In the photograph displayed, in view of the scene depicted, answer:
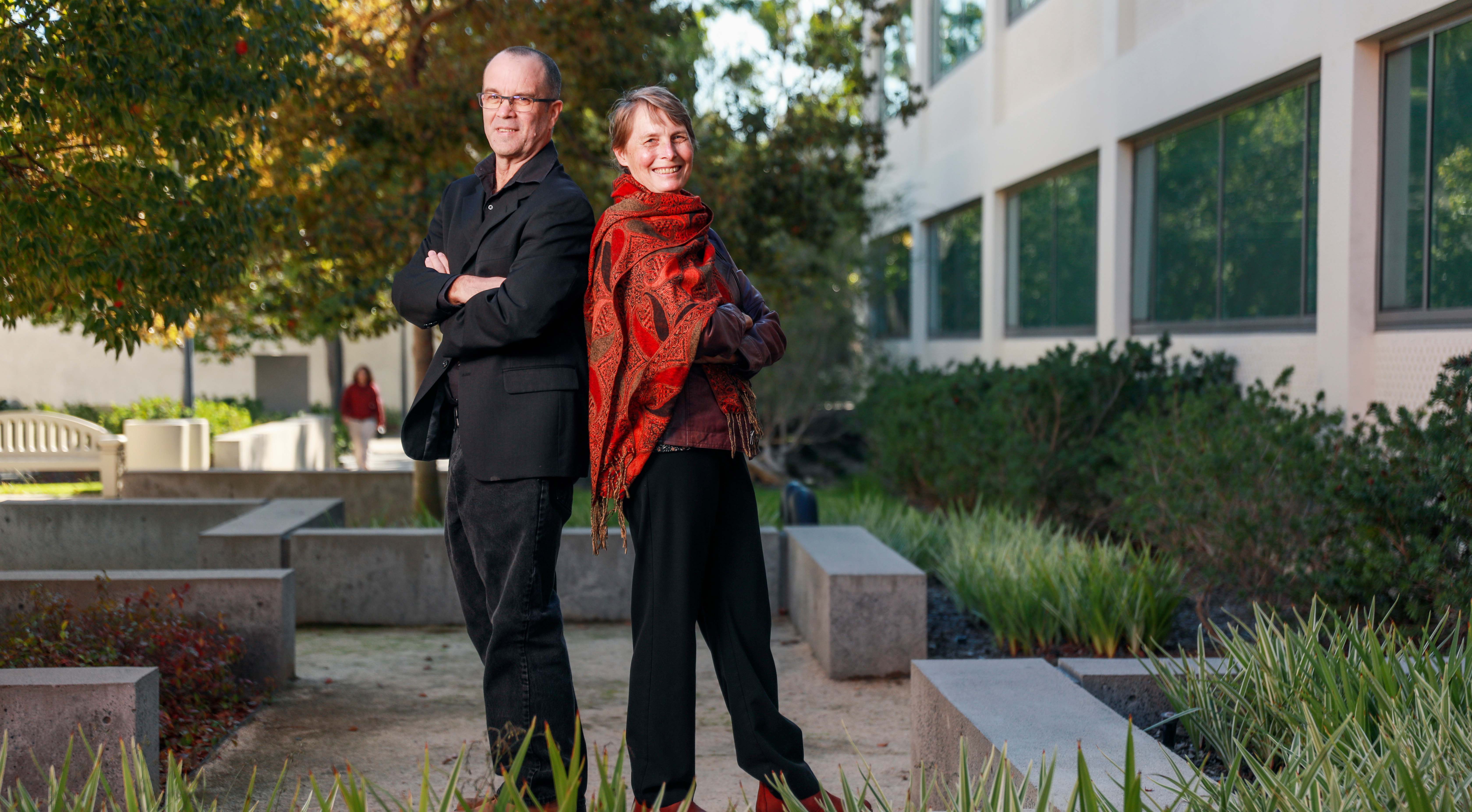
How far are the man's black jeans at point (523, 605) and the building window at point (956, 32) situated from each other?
12.3m

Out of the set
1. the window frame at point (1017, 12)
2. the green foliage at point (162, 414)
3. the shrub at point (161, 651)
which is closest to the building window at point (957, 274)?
the window frame at point (1017, 12)

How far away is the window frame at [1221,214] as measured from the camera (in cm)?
788

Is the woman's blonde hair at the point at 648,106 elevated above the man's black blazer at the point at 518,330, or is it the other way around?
the woman's blonde hair at the point at 648,106

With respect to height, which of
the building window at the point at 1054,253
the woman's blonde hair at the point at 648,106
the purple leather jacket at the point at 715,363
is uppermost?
the building window at the point at 1054,253

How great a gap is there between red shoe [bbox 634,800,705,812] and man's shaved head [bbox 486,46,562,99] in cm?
174

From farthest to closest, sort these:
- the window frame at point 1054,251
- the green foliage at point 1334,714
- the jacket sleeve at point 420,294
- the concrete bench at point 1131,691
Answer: the window frame at point 1054,251 < the concrete bench at point 1131,691 < the jacket sleeve at point 420,294 < the green foliage at point 1334,714

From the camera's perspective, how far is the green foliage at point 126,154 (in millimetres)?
4059

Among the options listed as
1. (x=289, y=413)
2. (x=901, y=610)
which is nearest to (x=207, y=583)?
(x=901, y=610)

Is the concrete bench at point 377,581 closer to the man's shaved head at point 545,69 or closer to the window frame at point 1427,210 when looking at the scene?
the man's shaved head at point 545,69

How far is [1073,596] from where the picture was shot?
5379mm

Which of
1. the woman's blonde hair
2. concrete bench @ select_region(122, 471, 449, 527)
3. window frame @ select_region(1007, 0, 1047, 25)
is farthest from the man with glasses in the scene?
window frame @ select_region(1007, 0, 1047, 25)

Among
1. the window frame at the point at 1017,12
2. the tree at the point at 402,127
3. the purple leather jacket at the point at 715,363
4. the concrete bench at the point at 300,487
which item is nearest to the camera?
A: the purple leather jacket at the point at 715,363

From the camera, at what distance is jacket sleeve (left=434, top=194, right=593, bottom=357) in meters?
3.01

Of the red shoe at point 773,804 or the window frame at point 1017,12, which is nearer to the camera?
the red shoe at point 773,804
